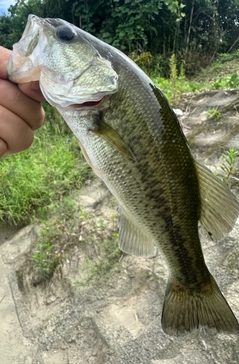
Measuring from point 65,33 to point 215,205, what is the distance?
87 cm

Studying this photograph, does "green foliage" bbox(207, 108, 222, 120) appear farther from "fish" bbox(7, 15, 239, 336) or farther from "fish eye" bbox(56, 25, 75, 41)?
"fish eye" bbox(56, 25, 75, 41)

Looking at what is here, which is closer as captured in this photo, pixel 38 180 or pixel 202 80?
pixel 38 180

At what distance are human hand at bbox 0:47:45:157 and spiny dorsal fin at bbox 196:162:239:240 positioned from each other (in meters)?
0.69

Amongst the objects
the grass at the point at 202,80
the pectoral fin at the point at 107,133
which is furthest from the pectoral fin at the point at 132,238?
the grass at the point at 202,80

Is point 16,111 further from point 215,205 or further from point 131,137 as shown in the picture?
point 215,205

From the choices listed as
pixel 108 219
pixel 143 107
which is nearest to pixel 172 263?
pixel 143 107

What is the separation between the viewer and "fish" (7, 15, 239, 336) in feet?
4.77

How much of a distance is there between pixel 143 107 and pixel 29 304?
2187 mm

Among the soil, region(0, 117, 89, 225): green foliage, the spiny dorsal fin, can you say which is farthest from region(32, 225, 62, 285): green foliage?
the spiny dorsal fin

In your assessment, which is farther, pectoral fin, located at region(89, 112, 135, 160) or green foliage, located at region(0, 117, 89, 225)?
green foliage, located at region(0, 117, 89, 225)

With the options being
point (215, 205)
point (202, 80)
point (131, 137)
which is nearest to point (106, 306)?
point (215, 205)

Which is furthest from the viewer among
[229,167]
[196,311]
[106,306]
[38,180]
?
[38,180]

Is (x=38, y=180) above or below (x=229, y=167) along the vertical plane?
below

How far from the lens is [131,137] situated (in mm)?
1467
